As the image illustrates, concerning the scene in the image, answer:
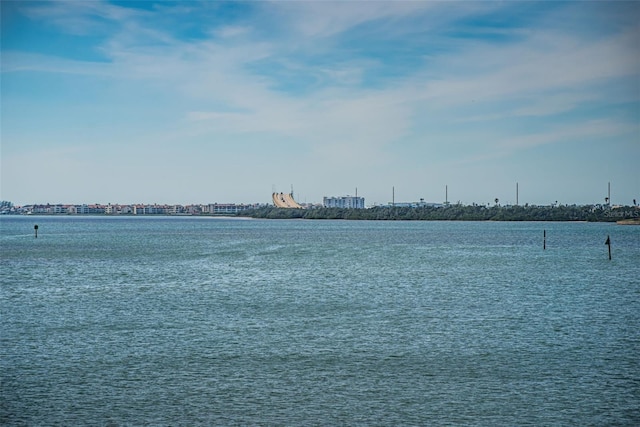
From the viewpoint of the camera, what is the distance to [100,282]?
41.5 m

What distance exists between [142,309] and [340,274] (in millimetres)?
18962

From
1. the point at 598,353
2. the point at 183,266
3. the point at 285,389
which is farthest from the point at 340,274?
the point at 285,389

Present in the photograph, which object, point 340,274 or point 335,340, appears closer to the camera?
point 335,340

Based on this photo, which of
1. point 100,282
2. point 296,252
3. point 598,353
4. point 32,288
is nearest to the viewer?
point 598,353

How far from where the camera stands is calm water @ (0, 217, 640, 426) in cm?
1559

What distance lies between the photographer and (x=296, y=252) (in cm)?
7081

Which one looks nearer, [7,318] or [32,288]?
[7,318]

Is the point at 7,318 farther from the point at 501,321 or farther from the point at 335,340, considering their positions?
the point at 501,321

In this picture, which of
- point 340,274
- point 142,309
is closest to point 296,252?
point 340,274

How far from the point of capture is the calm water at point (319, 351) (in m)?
15.6

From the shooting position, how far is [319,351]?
2119cm

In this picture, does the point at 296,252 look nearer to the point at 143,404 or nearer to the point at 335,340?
the point at 335,340

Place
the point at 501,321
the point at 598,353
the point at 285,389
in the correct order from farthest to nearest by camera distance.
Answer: the point at 501,321 < the point at 598,353 < the point at 285,389

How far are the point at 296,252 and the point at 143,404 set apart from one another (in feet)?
180
